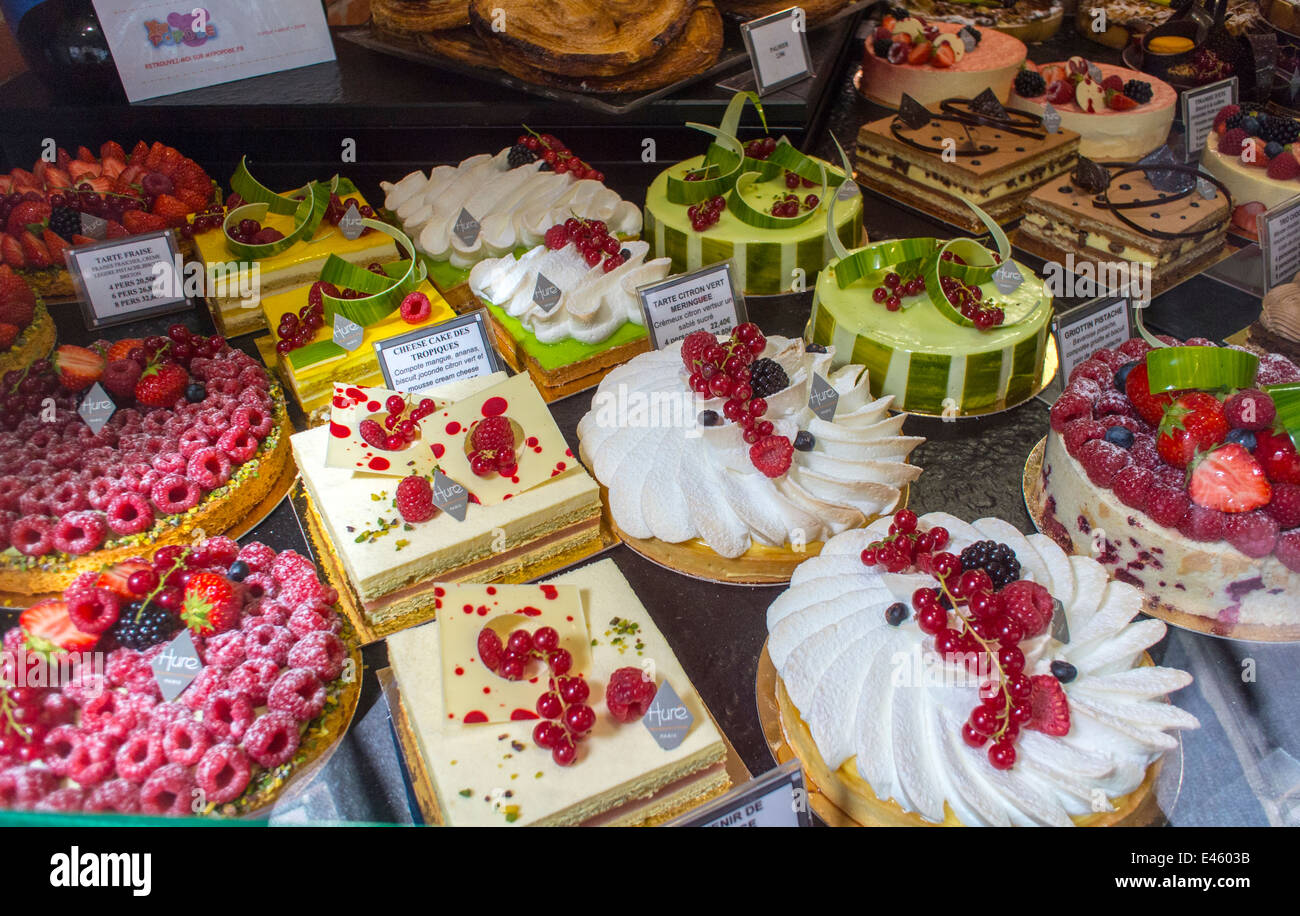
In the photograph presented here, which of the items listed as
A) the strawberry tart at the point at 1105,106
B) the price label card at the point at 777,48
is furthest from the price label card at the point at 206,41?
the strawberry tart at the point at 1105,106

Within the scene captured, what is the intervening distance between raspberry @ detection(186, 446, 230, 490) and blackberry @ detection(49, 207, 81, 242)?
157cm

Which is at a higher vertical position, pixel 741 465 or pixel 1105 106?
pixel 741 465

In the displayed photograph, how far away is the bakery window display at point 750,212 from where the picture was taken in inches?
167

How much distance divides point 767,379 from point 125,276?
103 inches

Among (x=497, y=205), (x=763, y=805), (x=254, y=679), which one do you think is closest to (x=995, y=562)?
(x=763, y=805)

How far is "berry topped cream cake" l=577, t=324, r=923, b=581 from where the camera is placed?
3.03 metres

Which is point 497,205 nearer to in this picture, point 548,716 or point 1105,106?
point 548,716

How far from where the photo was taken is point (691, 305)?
371cm

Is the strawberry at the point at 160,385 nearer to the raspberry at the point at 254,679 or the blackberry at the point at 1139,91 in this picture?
the raspberry at the point at 254,679

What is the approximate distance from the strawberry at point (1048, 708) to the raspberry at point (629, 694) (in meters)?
0.89

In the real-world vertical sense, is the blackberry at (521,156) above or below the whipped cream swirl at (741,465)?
above

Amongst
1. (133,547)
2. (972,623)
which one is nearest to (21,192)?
(133,547)

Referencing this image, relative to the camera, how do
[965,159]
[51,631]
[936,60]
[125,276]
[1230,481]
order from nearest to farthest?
[51,631] → [1230,481] → [125,276] → [965,159] → [936,60]

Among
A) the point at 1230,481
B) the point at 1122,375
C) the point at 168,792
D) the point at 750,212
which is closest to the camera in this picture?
the point at 168,792
